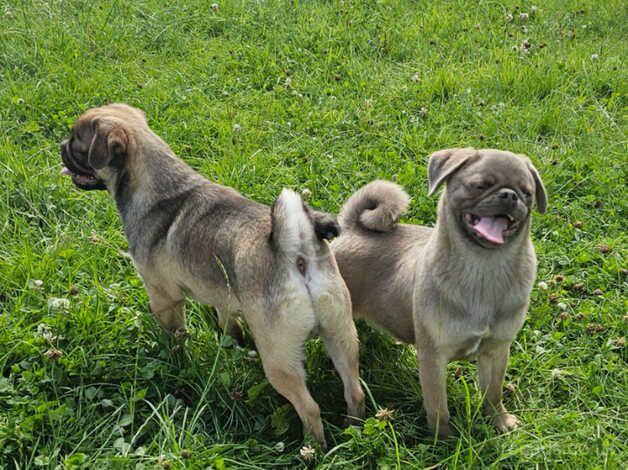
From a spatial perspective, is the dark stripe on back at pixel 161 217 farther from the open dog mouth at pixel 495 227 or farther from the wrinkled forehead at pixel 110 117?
the open dog mouth at pixel 495 227

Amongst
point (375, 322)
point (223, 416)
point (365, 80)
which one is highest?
point (365, 80)

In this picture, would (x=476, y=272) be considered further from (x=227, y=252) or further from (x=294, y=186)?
(x=294, y=186)

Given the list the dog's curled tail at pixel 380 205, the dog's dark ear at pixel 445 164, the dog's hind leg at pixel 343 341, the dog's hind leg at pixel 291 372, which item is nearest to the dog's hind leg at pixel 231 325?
the dog's hind leg at pixel 291 372

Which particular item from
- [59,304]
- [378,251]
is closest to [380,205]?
[378,251]

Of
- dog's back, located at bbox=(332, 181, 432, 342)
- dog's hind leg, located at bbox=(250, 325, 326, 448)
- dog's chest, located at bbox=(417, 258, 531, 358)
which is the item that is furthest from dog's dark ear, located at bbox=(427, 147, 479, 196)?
dog's hind leg, located at bbox=(250, 325, 326, 448)

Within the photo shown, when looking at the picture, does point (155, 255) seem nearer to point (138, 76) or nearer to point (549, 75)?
point (138, 76)

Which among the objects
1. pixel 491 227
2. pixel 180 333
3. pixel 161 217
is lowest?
pixel 180 333

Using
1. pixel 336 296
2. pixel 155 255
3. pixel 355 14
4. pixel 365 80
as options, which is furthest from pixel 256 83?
pixel 336 296
